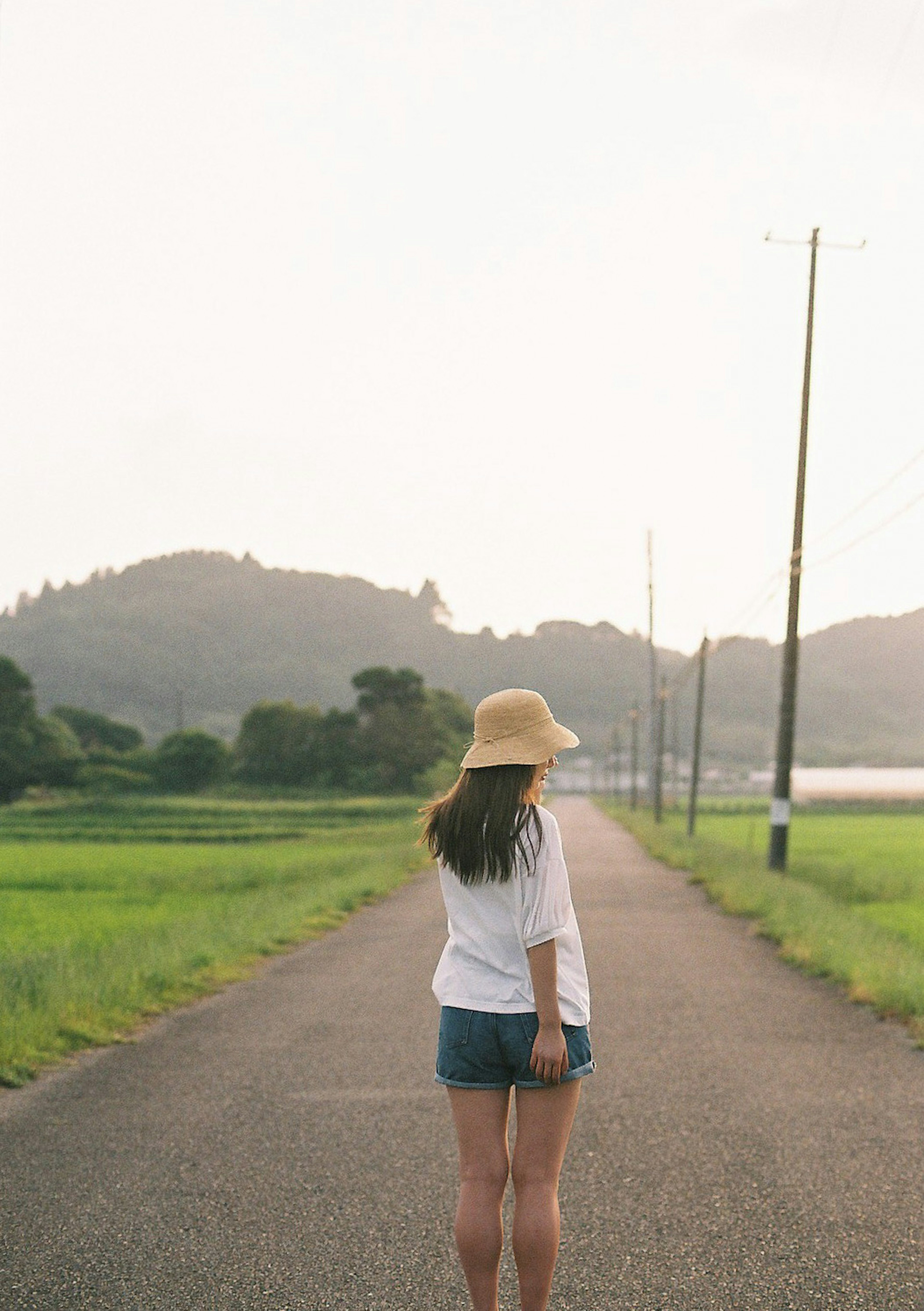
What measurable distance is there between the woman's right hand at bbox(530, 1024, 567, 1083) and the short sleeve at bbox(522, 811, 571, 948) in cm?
23

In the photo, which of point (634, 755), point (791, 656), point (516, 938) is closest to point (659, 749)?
point (634, 755)

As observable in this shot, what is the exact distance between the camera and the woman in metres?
3.38

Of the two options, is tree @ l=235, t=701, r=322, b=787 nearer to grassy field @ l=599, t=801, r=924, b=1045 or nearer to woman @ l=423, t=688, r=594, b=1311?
grassy field @ l=599, t=801, r=924, b=1045

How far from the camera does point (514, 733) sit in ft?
11.9

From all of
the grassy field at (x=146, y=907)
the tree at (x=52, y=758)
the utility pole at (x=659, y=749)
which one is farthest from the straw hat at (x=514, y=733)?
the tree at (x=52, y=758)

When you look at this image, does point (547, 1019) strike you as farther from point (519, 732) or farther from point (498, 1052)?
point (519, 732)

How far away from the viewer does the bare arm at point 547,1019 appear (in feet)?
10.9

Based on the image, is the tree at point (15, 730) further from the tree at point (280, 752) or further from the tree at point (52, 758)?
the tree at point (280, 752)

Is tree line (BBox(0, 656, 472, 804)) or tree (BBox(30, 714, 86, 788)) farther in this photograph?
tree line (BBox(0, 656, 472, 804))

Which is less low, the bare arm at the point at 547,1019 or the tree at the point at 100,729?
the bare arm at the point at 547,1019

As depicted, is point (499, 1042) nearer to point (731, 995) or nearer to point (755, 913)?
point (731, 995)

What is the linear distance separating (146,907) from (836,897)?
11.5 metres

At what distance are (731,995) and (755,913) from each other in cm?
642

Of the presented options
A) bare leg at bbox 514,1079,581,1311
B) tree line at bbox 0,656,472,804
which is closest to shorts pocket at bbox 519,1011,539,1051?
bare leg at bbox 514,1079,581,1311
